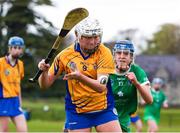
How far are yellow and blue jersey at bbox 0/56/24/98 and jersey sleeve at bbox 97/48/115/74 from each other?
15.6ft

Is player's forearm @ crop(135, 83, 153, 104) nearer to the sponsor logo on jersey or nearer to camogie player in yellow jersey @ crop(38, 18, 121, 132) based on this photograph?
camogie player in yellow jersey @ crop(38, 18, 121, 132)

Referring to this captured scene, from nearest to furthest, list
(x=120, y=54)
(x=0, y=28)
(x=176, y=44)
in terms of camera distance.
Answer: (x=120, y=54), (x=0, y=28), (x=176, y=44)

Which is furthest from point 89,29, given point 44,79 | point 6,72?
point 6,72

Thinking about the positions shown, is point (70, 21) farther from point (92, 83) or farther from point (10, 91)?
point (10, 91)

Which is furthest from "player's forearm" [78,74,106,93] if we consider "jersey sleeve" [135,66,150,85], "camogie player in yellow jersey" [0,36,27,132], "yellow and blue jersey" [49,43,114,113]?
"camogie player in yellow jersey" [0,36,27,132]

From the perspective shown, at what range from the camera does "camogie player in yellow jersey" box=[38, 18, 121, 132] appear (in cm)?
735

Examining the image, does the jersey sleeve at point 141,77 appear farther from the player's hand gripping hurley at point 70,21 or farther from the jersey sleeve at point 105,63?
the player's hand gripping hurley at point 70,21

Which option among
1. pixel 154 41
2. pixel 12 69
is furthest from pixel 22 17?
pixel 154 41

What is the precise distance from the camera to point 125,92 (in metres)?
8.78

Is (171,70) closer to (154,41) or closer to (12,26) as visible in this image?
(154,41)

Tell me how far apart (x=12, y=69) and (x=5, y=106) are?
0.75 meters

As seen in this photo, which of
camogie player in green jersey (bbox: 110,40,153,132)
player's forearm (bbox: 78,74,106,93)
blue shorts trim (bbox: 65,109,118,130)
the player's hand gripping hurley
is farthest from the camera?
camogie player in green jersey (bbox: 110,40,153,132)

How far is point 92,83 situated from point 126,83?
5.01ft

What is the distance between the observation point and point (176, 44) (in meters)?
106
